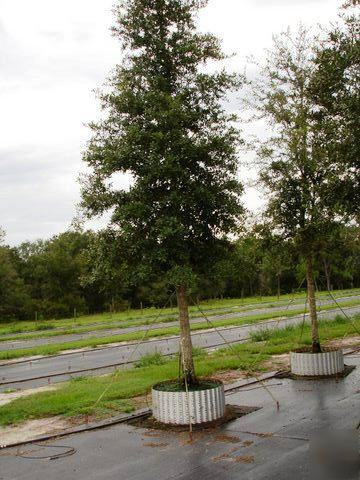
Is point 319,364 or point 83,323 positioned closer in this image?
point 319,364

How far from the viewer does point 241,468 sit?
7.38m

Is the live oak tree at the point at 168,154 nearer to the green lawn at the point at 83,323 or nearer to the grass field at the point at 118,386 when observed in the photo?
the grass field at the point at 118,386

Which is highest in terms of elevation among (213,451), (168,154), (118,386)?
(168,154)

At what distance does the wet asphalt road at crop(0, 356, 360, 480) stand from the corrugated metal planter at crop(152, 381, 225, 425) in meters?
0.44

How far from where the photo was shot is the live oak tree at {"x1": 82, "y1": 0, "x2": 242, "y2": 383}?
34.1 ft

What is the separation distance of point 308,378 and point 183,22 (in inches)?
380

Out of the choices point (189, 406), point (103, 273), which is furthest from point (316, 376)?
point (103, 273)

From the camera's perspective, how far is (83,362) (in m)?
21.3

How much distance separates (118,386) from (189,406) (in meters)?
4.38

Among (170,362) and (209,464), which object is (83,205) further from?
(170,362)

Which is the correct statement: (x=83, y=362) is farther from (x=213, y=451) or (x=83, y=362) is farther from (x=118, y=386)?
(x=213, y=451)

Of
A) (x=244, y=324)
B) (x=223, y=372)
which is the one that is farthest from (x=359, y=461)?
(x=244, y=324)

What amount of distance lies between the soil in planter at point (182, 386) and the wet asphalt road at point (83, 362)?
12.4 feet

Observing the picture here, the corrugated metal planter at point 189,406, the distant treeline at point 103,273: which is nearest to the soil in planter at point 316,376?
the distant treeline at point 103,273
